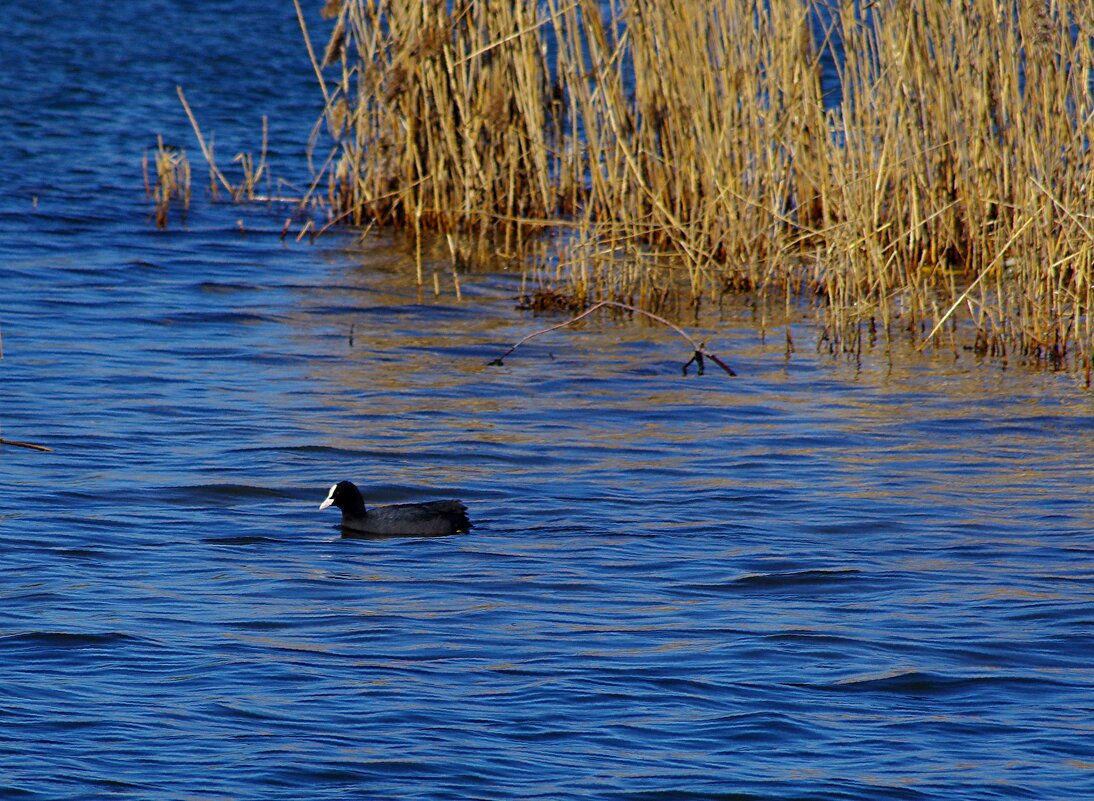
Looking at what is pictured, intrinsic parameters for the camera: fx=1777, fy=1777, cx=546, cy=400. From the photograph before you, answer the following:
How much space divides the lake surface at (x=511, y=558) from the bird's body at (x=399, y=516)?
0.22 feet

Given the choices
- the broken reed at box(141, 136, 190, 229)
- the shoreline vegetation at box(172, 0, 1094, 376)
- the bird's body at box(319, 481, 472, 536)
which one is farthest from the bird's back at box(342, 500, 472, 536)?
the broken reed at box(141, 136, 190, 229)

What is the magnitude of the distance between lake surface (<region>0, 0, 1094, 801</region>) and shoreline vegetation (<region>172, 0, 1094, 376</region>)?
476 mm

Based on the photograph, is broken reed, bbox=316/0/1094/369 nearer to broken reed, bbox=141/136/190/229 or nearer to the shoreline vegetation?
the shoreline vegetation

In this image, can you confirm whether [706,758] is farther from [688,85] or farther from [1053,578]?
[688,85]

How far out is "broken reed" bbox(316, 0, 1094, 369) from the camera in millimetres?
10055

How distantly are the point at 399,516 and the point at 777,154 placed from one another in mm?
4999

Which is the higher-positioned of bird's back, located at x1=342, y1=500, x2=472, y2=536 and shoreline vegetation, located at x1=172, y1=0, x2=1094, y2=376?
shoreline vegetation, located at x1=172, y1=0, x2=1094, y2=376

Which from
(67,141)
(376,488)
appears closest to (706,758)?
(376,488)

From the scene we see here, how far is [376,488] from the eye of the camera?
27.6 ft

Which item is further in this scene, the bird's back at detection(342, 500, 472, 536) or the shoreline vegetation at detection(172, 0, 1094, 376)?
the shoreline vegetation at detection(172, 0, 1094, 376)

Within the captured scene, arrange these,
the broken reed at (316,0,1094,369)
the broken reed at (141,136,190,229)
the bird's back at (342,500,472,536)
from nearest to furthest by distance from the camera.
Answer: the bird's back at (342,500,472,536) → the broken reed at (316,0,1094,369) → the broken reed at (141,136,190,229)

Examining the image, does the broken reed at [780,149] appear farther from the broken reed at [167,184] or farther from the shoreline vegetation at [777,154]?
the broken reed at [167,184]

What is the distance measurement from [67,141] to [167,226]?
14.7 ft

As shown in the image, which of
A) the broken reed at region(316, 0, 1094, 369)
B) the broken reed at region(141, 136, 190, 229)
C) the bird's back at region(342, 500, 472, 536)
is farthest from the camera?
→ the broken reed at region(141, 136, 190, 229)
